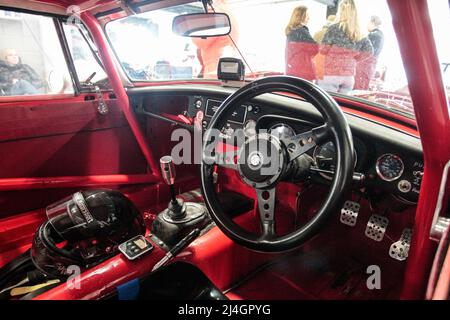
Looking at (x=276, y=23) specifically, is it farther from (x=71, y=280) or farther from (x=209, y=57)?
(x=71, y=280)

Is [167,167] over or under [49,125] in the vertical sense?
under

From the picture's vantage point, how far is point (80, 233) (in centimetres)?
151

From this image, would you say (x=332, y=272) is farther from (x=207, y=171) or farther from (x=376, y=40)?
(x=376, y=40)

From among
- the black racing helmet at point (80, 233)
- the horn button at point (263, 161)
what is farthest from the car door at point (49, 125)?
the horn button at point (263, 161)

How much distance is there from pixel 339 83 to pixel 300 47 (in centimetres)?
62

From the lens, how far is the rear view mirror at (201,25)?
1977mm

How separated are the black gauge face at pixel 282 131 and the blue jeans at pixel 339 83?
1.94 feet

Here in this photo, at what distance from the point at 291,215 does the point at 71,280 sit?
1249mm

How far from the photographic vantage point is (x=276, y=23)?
9.91ft

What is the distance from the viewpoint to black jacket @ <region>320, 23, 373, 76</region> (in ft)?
6.81

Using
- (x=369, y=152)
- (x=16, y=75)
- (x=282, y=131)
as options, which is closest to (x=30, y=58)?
(x=16, y=75)

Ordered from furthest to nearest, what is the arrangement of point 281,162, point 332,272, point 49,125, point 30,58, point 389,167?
point 30,58 → point 49,125 → point 332,272 → point 389,167 → point 281,162

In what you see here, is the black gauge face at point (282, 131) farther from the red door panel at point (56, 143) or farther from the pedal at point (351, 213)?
the red door panel at point (56, 143)

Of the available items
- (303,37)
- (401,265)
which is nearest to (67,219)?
(401,265)
